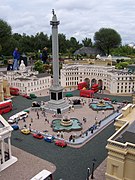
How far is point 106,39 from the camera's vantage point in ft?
520

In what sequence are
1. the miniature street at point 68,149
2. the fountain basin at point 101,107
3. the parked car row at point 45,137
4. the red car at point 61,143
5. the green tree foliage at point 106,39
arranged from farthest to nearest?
the green tree foliage at point 106,39 → the fountain basin at point 101,107 → the parked car row at point 45,137 → the red car at point 61,143 → the miniature street at point 68,149

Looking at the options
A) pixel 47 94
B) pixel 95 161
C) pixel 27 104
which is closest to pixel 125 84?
pixel 47 94

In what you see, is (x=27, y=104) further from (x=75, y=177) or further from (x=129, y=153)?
(x=129, y=153)

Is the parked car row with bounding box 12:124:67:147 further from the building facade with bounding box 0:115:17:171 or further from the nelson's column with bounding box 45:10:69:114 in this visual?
the nelson's column with bounding box 45:10:69:114

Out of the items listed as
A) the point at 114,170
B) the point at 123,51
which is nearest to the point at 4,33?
the point at 123,51

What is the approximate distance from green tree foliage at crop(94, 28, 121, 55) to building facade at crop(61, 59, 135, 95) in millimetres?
66009

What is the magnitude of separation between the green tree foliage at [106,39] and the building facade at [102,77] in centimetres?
6601

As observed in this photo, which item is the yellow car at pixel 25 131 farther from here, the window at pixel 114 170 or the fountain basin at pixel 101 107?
the window at pixel 114 170

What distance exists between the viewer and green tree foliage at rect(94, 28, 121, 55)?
158913 millimetres

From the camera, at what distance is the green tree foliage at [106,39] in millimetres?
158913

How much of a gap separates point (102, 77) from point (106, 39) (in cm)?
7765

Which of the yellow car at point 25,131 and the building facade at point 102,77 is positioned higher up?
the building facade at point 102,77

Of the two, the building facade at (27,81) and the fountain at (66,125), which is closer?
the fountain at (66,125)

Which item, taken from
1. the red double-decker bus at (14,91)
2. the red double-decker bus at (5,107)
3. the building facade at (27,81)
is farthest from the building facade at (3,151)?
the building facade at (27,81)
